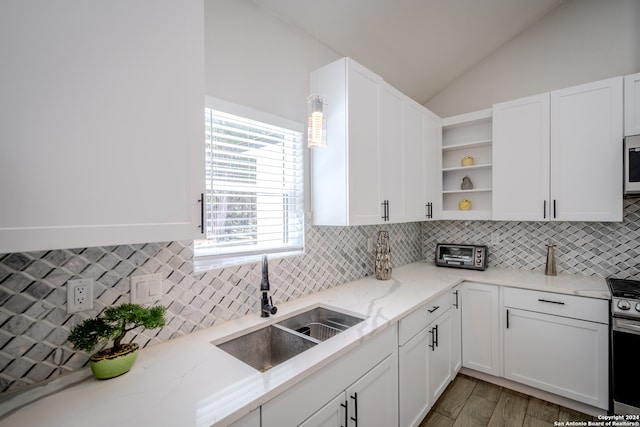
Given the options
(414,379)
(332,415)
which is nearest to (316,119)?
(332,415)

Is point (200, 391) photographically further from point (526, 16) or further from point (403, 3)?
point (526, 16)

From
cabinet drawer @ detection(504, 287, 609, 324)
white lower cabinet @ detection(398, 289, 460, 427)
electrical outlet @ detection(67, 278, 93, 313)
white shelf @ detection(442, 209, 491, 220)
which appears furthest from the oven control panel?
electrical outlet @ detection(67, 278, 93, 313)

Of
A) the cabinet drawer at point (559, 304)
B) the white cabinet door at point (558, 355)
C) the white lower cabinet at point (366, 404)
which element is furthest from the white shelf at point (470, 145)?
the white lower cabinet at point (366, 404)

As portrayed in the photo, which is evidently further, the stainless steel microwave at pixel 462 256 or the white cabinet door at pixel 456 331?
the stainless steel microwave at pixel 462 256

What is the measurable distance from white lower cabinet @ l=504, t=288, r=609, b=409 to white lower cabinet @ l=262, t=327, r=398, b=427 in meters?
1.31

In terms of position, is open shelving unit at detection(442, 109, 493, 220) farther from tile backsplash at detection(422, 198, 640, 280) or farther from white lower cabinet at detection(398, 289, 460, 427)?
white lower cabinet at detection(398, 289, 460, 427)

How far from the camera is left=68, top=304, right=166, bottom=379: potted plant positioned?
0.99m

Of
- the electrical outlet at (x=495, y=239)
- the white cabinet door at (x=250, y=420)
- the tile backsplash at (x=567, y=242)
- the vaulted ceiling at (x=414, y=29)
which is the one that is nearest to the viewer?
the white cabinet door at (x=250, y=420)

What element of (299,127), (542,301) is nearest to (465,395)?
Answer: (542,301)

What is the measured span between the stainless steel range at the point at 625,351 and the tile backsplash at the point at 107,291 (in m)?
1.93

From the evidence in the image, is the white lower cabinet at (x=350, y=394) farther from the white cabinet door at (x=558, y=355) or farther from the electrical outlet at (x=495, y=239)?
the electrical outlet at (x=495, y=239)

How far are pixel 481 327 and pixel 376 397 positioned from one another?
56.8 inches

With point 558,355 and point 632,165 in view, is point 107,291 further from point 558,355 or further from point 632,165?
point 632,165

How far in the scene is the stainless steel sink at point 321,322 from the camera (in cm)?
167
